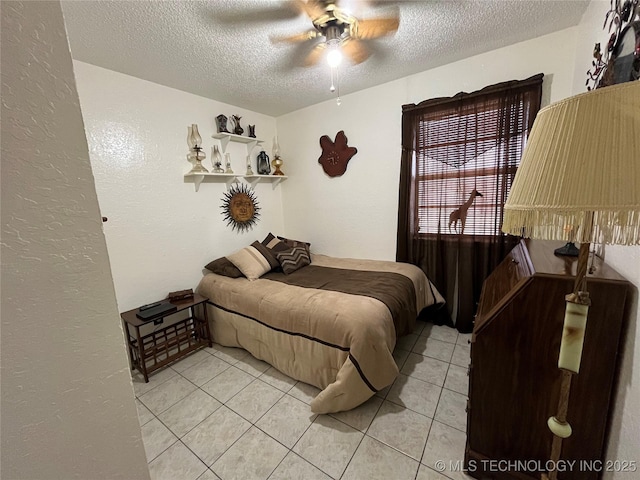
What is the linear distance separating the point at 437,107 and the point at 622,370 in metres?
2.25

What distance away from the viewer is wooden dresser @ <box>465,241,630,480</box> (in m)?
0.97

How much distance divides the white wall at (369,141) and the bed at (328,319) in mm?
560

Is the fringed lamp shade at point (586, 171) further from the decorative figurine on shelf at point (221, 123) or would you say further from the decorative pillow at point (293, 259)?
the decorative figurine on shelf at point (221, 123)

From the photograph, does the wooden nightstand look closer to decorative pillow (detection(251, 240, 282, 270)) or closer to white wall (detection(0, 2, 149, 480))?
decorative pillow (detection(251, 240, 282, 270))

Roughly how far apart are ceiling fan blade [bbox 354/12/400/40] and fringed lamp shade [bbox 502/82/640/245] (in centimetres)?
155

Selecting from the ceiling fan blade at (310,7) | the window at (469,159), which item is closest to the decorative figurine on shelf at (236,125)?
the ceiling fan blade at (310,7)

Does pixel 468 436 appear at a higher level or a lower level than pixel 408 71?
lower

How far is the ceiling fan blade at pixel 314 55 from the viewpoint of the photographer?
187cm

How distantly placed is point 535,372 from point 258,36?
2481 millimetres

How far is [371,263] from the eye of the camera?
282 centimetres

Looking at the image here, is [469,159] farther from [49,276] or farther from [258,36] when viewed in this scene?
[49,276]

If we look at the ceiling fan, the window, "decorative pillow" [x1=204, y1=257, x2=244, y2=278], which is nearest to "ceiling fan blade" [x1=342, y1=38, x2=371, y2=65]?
the ceiling fan

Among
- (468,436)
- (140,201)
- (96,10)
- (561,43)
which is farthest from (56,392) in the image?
(561,43)

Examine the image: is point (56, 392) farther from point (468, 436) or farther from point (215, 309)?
point (215, 309)
